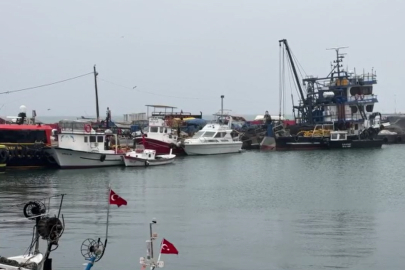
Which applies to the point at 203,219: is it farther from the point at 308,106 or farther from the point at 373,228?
the point at 308,106

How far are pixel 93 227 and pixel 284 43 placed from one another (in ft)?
230

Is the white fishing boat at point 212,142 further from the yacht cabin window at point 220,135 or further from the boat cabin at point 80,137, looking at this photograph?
the boat cabin at point 80,137

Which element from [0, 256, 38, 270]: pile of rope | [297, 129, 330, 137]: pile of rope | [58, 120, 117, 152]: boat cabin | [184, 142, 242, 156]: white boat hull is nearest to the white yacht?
[184, 142, 242, 156]: white boat hull

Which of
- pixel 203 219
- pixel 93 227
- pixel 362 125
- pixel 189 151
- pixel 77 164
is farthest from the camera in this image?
pixel 362 125

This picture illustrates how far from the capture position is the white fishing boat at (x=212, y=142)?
238ft

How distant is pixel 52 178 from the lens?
49.0 meters

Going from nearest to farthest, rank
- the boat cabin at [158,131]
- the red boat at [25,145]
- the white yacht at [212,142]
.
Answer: the red boat at [25,145] < the boat cabin at [158,131] < the white yacht at [212,142]

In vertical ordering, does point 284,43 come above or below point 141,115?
above

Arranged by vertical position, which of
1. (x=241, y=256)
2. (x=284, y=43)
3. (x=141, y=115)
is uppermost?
(x=284, y=43)

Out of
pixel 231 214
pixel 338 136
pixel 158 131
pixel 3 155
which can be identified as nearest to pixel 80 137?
pixel 3 155

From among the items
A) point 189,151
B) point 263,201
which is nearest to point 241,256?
point 263,201

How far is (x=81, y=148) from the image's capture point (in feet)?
184

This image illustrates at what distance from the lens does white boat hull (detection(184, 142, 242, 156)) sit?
238 feet

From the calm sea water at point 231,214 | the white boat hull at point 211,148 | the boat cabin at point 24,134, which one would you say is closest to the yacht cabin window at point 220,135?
the white boat hull at point 211,148
